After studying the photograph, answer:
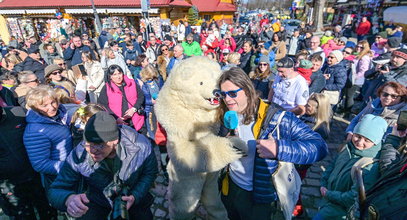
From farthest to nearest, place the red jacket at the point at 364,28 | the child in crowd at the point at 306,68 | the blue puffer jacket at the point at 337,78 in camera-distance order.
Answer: the red jacket at the point at 364,28 < the blue puffer jacket at the point at 337,78 < the child in crowd at the point at 306,68

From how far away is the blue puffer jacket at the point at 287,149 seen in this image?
61.3 inches

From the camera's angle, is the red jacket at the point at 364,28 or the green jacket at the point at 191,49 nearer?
the green jacket at the point at 191,49

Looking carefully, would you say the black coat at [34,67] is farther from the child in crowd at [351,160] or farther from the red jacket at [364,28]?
the red jacket at [364,28]

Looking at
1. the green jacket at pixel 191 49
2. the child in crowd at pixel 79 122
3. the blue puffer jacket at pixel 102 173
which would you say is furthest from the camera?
the green jacket at pixel 191 49

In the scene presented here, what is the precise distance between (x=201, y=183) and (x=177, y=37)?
1453 cm

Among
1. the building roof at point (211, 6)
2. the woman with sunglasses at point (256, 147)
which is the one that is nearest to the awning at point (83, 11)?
the building roof at point (211, 6)

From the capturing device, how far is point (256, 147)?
1636 mm

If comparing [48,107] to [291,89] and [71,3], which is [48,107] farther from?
[71,3]

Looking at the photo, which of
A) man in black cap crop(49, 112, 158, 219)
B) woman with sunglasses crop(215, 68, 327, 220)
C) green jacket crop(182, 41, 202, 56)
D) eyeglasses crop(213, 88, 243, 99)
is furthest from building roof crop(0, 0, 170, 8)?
woman with sunglasses crop(215, 68, 327, 220)

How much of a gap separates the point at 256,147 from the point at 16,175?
109 inches

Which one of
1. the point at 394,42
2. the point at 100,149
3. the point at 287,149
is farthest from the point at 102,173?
the point at 394,42

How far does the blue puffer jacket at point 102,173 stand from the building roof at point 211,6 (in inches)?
1202

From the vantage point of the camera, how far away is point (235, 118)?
5.73 feet

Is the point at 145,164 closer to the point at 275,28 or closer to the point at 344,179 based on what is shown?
the point at 344,179
